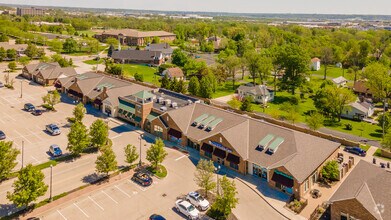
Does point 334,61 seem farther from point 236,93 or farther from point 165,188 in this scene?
point 165,188

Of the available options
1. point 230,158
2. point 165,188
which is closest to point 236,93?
point 230,158

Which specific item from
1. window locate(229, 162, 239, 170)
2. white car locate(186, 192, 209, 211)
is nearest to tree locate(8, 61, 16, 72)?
window locate(229, 162, 239, 170)

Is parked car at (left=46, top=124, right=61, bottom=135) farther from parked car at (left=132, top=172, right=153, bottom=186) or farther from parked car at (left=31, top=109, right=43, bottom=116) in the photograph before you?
parked car at (left=132, top=172, right=153, bottom=186)

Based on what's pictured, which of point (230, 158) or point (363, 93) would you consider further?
point (363, 93)

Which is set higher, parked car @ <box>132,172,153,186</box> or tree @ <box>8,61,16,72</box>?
tree @ <box>8,61,16,72</box>

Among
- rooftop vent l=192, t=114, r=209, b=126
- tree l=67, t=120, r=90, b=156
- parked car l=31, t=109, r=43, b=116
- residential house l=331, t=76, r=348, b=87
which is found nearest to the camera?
tree l=67, t=120, r=90, b=156

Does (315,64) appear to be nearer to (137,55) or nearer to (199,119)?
(137,55)

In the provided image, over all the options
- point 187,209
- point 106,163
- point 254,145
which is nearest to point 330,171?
point 254,145
